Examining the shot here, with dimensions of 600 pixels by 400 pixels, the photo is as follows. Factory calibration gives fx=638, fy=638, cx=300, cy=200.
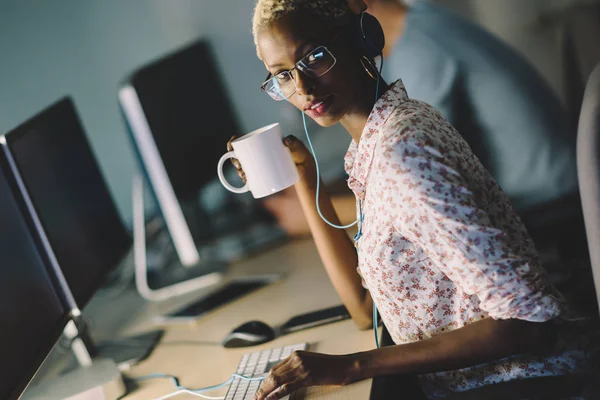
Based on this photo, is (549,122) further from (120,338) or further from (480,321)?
(120,338)

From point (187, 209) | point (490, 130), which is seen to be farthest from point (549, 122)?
point (187, 209)

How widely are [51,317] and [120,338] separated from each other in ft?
1.01

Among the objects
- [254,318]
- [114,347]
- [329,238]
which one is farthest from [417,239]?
[114,347]

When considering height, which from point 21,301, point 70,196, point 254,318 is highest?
point 70,196

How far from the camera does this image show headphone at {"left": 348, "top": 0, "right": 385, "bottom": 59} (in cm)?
106

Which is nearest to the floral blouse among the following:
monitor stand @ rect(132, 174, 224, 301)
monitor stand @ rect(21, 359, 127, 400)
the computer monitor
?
monitor stand @ rect(21, 359, 127, 400)

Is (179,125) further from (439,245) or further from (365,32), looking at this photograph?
(439,245)

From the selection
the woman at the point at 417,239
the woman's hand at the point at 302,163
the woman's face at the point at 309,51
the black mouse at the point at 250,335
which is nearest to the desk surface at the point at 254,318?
the black mouse at the point at 250,335

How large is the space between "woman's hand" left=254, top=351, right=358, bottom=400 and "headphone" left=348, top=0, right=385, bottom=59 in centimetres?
50

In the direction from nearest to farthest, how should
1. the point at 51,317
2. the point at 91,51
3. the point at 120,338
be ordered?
the point at 51,317 → the point at 120,338 → the point at 91,51

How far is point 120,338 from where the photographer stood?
154cm

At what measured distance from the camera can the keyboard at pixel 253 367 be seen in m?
1.06

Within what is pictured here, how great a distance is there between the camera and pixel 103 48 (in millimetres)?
2074

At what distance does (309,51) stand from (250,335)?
1.87ft
